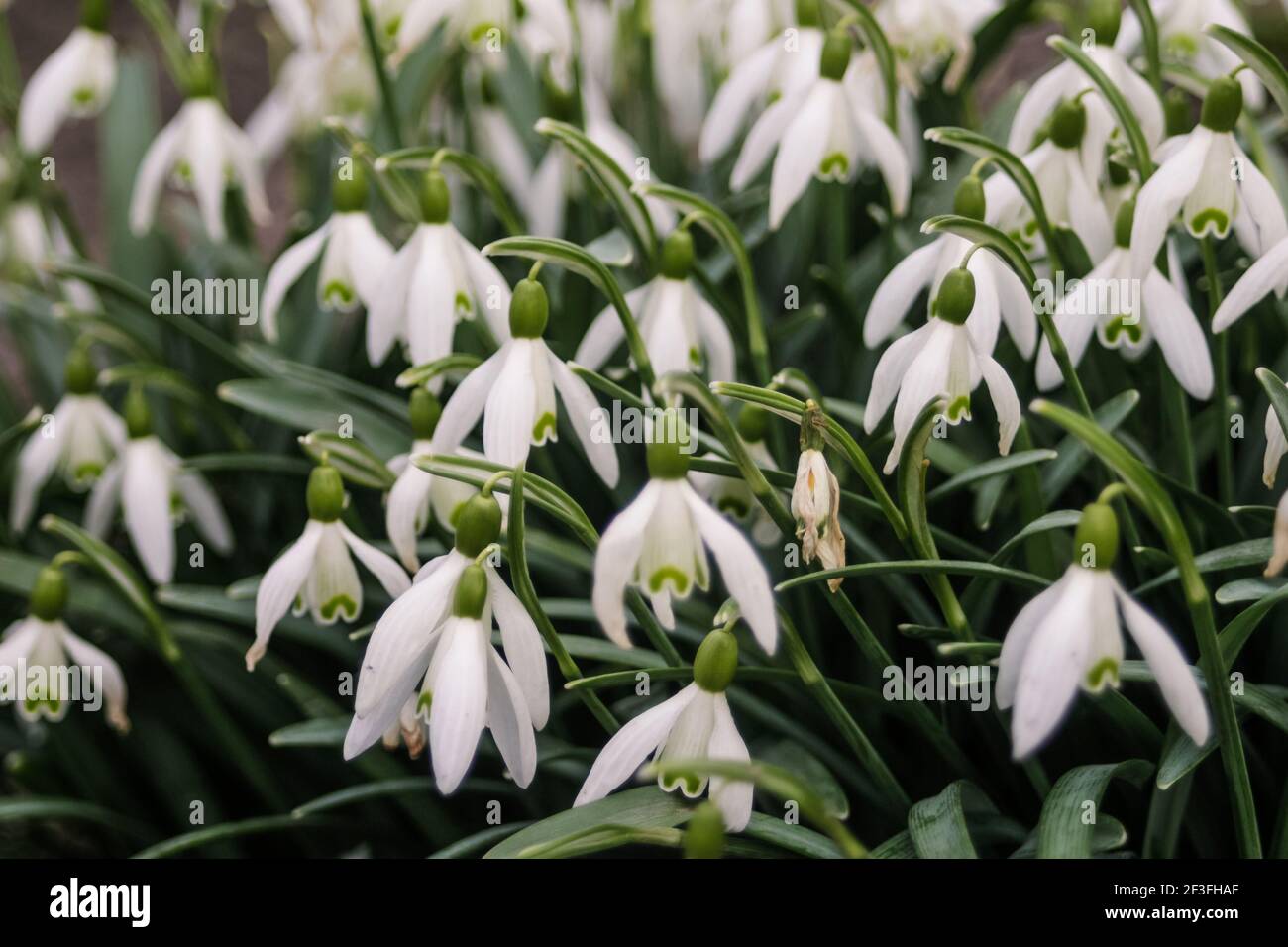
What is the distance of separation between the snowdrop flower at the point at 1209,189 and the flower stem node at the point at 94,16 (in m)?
1.31

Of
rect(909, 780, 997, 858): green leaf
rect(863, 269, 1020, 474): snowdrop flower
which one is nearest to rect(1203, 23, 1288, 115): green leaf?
rect(863, 269, 1020, 474): snowdrop flower

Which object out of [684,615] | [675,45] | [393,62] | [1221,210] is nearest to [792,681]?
[684,615]

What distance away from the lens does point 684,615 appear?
1319 millimetres

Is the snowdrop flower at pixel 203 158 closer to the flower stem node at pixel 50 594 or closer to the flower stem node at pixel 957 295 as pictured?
the flower stem node at pixel 50 594

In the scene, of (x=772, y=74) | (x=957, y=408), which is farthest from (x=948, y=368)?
(x=772, y=74)

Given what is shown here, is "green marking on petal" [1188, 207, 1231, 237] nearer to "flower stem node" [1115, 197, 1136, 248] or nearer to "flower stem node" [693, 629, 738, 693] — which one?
"flower stem node" [1115, 197, 1136, 248]

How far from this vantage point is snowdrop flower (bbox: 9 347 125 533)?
152 centimetres

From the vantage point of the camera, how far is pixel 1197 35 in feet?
4.76

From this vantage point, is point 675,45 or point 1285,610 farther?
point 675,45

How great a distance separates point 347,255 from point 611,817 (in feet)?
2.21

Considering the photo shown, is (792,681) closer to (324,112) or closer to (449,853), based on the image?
(449,853)

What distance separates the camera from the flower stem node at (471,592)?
2.98 feet

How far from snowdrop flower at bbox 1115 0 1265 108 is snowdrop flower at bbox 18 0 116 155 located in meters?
1.25

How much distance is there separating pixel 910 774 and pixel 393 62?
3.15ft
